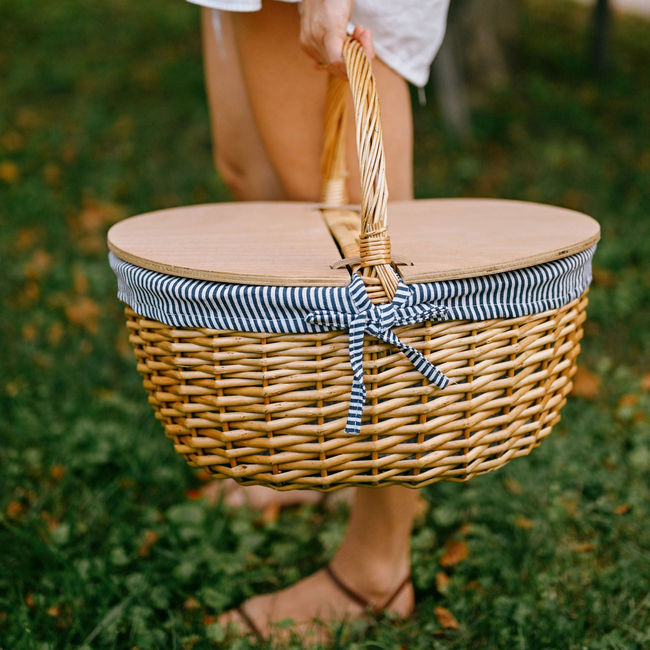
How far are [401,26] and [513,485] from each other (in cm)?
112

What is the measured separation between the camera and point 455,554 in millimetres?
1465

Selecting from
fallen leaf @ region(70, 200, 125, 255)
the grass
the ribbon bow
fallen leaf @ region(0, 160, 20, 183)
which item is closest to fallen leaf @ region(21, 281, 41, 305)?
the grass

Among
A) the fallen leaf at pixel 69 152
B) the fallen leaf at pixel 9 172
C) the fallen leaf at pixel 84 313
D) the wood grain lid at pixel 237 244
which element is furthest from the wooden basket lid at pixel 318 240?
the fallen leaf at pixel 69 152

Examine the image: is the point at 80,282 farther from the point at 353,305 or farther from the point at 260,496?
the point at 353,305

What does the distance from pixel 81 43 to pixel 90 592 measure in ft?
17.0

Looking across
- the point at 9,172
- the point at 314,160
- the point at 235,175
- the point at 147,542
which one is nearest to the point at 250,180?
the point at 235,175

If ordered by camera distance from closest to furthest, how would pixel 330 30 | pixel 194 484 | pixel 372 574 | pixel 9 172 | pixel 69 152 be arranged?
pixel 330 30, pixel 372 574, pixel 194 484, pixel 9 172, pixel 69 152

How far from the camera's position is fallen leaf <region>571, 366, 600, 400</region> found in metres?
2.06

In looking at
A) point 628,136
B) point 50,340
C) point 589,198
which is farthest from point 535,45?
point 50,340

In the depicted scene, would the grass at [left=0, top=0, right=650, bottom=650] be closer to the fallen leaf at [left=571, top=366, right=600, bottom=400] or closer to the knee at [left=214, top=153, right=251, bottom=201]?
the fallen leaf at [left=571, top=366, right=600, bottom=400]

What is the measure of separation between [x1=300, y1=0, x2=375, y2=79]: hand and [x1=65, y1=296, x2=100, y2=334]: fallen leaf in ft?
5.33

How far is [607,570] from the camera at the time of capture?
54.7 inches

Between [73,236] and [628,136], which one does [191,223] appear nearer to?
[73,236]

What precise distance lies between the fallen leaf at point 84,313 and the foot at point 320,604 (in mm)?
1354
